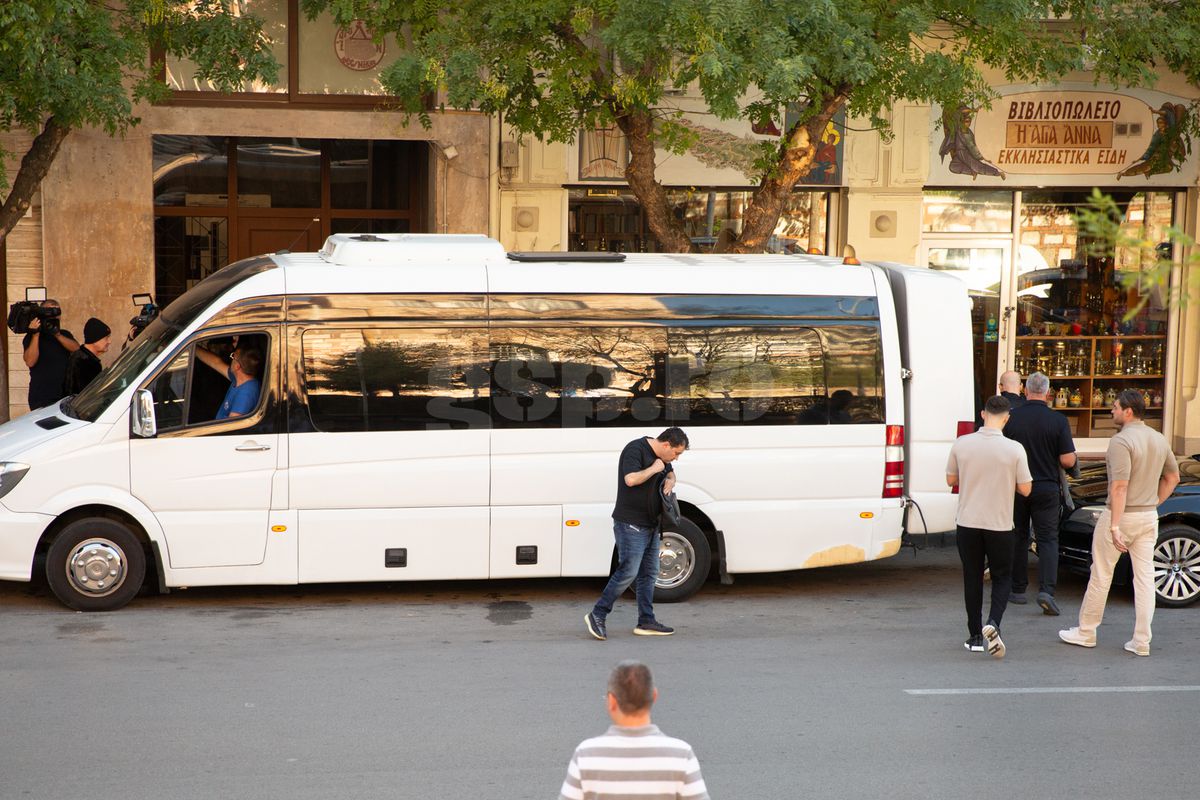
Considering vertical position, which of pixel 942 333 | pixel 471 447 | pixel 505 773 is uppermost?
pixel 942 333

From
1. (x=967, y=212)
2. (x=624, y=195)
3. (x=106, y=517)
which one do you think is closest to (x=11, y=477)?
(x=106, y=517)

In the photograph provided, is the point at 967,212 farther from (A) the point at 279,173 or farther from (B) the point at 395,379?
(B) the point at 395,379

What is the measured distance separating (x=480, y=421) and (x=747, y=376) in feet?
6.63

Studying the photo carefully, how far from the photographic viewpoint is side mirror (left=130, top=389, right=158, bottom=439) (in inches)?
366

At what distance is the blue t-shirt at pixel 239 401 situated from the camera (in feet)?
31.3

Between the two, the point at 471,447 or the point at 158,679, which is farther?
the point at 471,447

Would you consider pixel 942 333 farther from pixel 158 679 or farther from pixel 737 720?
pixel 158 679

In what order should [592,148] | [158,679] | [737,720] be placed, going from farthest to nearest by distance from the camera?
[592,148] < [158,679] < [737,720]

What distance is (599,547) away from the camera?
9.95 metres

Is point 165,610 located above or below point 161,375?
below

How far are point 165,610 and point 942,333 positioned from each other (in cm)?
610

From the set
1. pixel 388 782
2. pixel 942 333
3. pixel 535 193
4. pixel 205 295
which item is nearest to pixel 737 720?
pixel 388 782

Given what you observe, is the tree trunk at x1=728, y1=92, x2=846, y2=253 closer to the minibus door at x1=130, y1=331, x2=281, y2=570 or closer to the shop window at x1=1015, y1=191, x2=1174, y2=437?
the minibus door at x1=130, y1=331, x2=281, y2=570

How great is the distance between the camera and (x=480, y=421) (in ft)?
32.1
